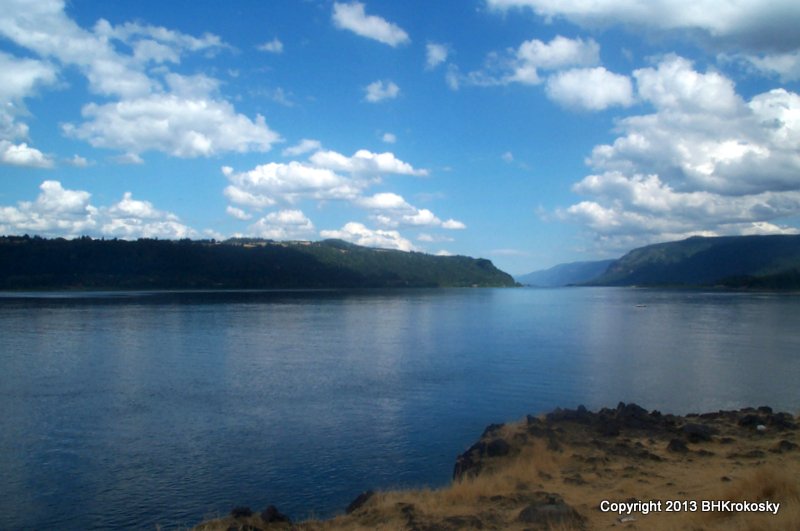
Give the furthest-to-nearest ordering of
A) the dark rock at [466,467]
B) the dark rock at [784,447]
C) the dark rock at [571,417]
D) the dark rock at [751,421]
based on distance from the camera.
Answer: the dark rock at [571,417] → the dark rock at [751,421] → the dark rock at [466,467] → the dark rock at [784,447]

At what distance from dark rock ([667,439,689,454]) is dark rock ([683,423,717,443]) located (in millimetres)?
910

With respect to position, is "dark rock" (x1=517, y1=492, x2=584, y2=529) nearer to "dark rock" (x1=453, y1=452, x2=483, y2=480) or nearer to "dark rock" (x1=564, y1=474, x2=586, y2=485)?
"dark rock" (x1=564, y1=474, x2=586, y2=485)

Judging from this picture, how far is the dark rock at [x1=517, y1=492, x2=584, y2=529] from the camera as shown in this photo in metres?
10.7

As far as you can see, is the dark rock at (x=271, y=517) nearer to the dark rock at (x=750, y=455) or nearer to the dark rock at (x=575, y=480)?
the dark rock at (x=575, y=480)

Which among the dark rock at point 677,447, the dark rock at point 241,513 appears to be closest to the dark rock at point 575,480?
the dark rock at point 677,447

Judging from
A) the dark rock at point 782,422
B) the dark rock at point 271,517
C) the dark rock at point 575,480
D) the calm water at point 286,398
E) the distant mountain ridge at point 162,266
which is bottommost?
the calm water at point 286,398

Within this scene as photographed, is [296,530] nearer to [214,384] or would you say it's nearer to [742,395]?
[214,384]

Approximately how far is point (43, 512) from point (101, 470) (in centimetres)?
268

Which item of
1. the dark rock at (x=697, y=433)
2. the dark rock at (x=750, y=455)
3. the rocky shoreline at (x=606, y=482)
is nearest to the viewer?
the rocky shoreline at (x=606, y=482)

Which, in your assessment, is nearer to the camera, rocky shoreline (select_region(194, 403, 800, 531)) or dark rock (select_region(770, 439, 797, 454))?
rocky shoreline (select_region(194, 403, 800, 531))

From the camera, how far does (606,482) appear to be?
13.9 m

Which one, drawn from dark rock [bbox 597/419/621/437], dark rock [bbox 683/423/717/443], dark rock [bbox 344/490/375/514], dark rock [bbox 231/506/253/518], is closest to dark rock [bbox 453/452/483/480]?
dark rock [bbox 344/490/375/514]

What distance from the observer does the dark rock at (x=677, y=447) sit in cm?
1602

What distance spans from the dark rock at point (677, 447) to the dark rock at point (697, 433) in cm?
91
